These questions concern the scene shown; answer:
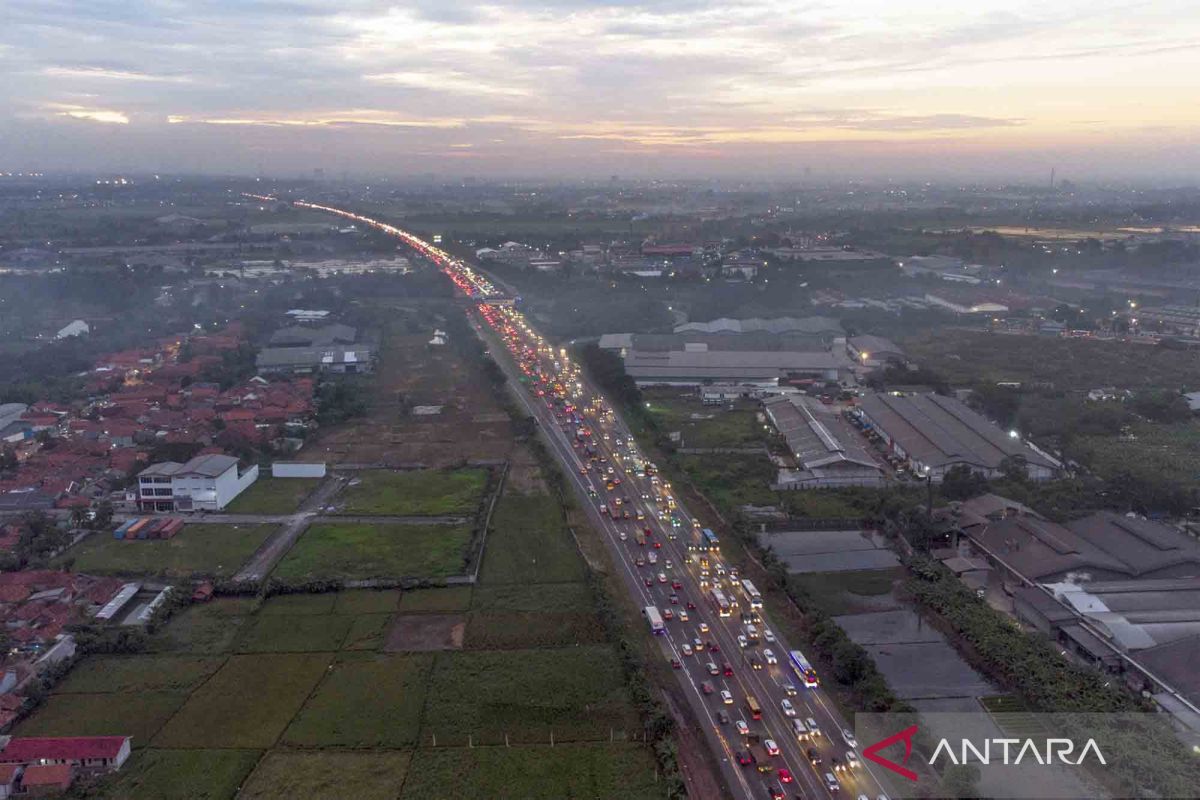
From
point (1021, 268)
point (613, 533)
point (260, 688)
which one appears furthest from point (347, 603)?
Answer: point (1021, 268)

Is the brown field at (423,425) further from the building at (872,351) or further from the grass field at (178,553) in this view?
the building at (872,351)

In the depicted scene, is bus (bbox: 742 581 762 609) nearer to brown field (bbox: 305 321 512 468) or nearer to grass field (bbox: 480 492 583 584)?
grass field (bbox: 480 492 583 584)

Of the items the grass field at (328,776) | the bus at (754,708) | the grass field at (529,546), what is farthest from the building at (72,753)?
the bus at (754,708)

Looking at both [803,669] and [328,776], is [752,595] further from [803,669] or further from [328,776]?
[328,776]

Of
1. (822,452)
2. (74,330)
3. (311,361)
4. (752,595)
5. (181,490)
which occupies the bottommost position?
(752,595)

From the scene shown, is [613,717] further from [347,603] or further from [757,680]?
[347,603]

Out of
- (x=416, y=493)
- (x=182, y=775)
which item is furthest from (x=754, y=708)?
(x=416, y=493)

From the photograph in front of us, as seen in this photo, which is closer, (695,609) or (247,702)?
(247,702)
